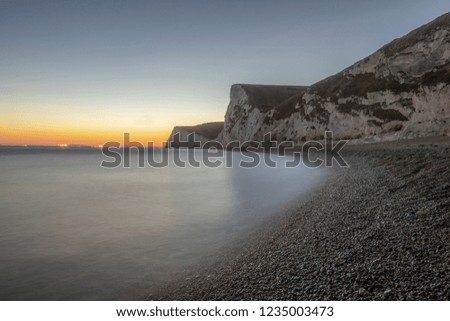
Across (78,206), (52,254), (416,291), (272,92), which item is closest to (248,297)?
(416,291)

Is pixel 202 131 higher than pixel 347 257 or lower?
higher

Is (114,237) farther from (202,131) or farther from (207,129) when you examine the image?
(207,129)

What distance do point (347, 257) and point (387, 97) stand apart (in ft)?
141

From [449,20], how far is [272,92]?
72.1m

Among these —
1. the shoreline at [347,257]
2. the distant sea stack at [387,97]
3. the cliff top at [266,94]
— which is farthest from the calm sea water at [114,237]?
the cliff top at [266,94]

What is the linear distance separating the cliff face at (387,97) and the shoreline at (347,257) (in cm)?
2819

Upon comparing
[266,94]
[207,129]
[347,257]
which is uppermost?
[266,94]

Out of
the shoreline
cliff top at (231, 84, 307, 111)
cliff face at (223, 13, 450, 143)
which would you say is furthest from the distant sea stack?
the shoreline

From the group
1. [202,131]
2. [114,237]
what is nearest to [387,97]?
[114,237]

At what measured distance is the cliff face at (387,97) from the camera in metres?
33.6

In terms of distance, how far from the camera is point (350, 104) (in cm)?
4991

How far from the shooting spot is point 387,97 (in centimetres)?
4188

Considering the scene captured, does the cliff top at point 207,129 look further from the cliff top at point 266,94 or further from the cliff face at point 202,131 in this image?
the cliff top at point 266,94

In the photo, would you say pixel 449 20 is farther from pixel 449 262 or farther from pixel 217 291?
pixel 217 291
